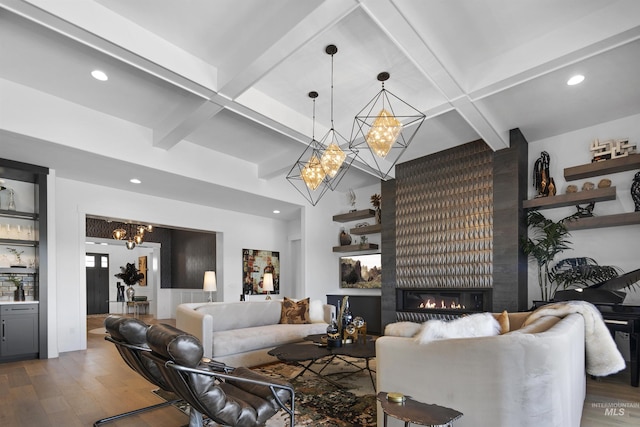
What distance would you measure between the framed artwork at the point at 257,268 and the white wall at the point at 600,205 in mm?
5922

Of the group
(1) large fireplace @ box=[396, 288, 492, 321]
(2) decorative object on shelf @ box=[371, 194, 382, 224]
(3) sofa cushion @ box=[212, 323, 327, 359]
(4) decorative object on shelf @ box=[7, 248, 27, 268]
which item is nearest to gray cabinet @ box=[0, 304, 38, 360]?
(4) decorative object on shelf @ box=[7, 248, 27, 268]

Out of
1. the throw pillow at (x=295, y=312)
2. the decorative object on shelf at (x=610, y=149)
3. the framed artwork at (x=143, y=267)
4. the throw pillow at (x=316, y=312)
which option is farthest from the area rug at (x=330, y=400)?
the framed artwork at (x=143, y=267)

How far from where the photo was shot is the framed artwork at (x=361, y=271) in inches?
319

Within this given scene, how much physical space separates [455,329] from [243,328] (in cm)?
365

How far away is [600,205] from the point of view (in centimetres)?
511

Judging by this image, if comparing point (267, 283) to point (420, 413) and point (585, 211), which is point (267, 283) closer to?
point (585, 211)

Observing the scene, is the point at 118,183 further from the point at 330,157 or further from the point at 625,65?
the point at 625,65

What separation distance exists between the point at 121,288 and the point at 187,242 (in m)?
4.90

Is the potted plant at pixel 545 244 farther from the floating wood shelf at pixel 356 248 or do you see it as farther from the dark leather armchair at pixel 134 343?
the dark leather armchair at pixel 134 343

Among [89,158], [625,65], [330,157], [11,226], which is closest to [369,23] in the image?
[330,157]

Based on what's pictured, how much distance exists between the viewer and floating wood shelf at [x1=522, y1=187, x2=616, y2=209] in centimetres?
486

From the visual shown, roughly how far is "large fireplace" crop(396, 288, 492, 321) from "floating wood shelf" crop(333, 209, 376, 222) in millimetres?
1949

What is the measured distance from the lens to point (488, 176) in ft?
19.0

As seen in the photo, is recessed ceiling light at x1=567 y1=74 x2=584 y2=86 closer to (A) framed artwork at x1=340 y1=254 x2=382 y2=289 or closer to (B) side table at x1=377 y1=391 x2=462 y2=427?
(B) side table at x1=377 y1=391 x2=462 y2=427
